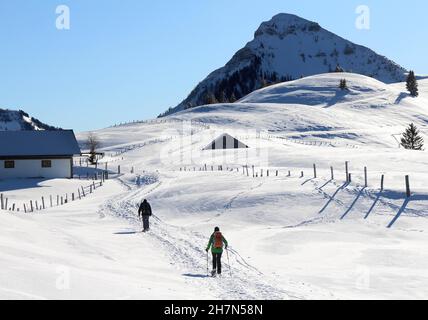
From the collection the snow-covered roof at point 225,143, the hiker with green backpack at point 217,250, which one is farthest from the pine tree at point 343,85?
the hiker with green backpack at point 217,250

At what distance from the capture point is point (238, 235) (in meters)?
27.4

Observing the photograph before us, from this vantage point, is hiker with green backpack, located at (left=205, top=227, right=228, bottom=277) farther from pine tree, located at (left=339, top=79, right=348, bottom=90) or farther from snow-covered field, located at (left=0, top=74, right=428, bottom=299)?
pine tree, located at (left=339, top=79, right=348, bottom=90)

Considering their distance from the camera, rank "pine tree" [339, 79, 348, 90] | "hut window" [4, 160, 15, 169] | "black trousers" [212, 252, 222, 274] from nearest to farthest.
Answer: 1. "black trousers" [212, 252, 222, 274]
2. "hut window" [4, 160, 15, 169]
3. "pine tree" [339, 79, 348, 90]

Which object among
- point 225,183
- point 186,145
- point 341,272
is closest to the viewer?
point 341,272

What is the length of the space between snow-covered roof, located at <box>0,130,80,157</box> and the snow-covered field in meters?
6.33

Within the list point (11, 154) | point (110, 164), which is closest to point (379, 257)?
point (11, 154)

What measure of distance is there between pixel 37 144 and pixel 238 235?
3804 cm

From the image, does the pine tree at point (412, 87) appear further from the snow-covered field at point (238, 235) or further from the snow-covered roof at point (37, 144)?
the snow-covered roof at point (37, 144)

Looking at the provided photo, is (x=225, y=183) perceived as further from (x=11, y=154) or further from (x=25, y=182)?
(x=11, y=154)

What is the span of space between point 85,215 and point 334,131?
74.7 metres

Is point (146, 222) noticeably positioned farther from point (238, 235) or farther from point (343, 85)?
point (343, 85)

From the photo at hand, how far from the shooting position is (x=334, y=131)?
103125 mm

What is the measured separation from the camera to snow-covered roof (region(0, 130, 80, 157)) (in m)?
58.5

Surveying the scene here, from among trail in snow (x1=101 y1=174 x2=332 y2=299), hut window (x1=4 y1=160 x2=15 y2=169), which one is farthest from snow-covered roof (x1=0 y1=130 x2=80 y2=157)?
trail in snow (x1=101 y1=174 x2=332 y2=299)
